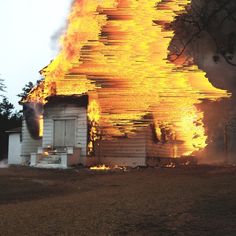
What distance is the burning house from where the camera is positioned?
1878 centimetres

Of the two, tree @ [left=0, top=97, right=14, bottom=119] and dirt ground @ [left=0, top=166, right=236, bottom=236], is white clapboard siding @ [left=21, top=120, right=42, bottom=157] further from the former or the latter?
tree @ [left=0, top=97, right=14, bottom=119]

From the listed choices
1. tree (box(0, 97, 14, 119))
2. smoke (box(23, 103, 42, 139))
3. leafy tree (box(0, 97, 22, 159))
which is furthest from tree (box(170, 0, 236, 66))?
tree (box(0, 97, 14, 119))

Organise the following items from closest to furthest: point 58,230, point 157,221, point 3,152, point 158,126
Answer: point 58,230 → point 157,221 → point 158,126 → point 3,152

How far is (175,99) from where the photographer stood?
63.0 ft

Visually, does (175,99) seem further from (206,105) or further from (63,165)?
(206,105)

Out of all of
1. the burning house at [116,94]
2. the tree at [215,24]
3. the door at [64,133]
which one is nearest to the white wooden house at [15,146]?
the burning house at [116,94]

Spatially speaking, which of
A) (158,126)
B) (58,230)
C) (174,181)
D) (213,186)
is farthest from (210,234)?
(158,126)

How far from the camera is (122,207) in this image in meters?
11.3

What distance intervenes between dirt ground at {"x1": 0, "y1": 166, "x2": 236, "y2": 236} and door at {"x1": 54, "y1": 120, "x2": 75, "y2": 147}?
30.5ft

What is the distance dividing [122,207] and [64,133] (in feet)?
54.7

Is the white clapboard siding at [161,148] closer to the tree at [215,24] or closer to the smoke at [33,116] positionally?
the smoke at [33,116]

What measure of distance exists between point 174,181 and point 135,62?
525 centimetres

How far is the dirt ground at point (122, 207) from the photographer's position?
907 cm

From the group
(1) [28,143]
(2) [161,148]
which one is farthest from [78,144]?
(1) [28,143]
